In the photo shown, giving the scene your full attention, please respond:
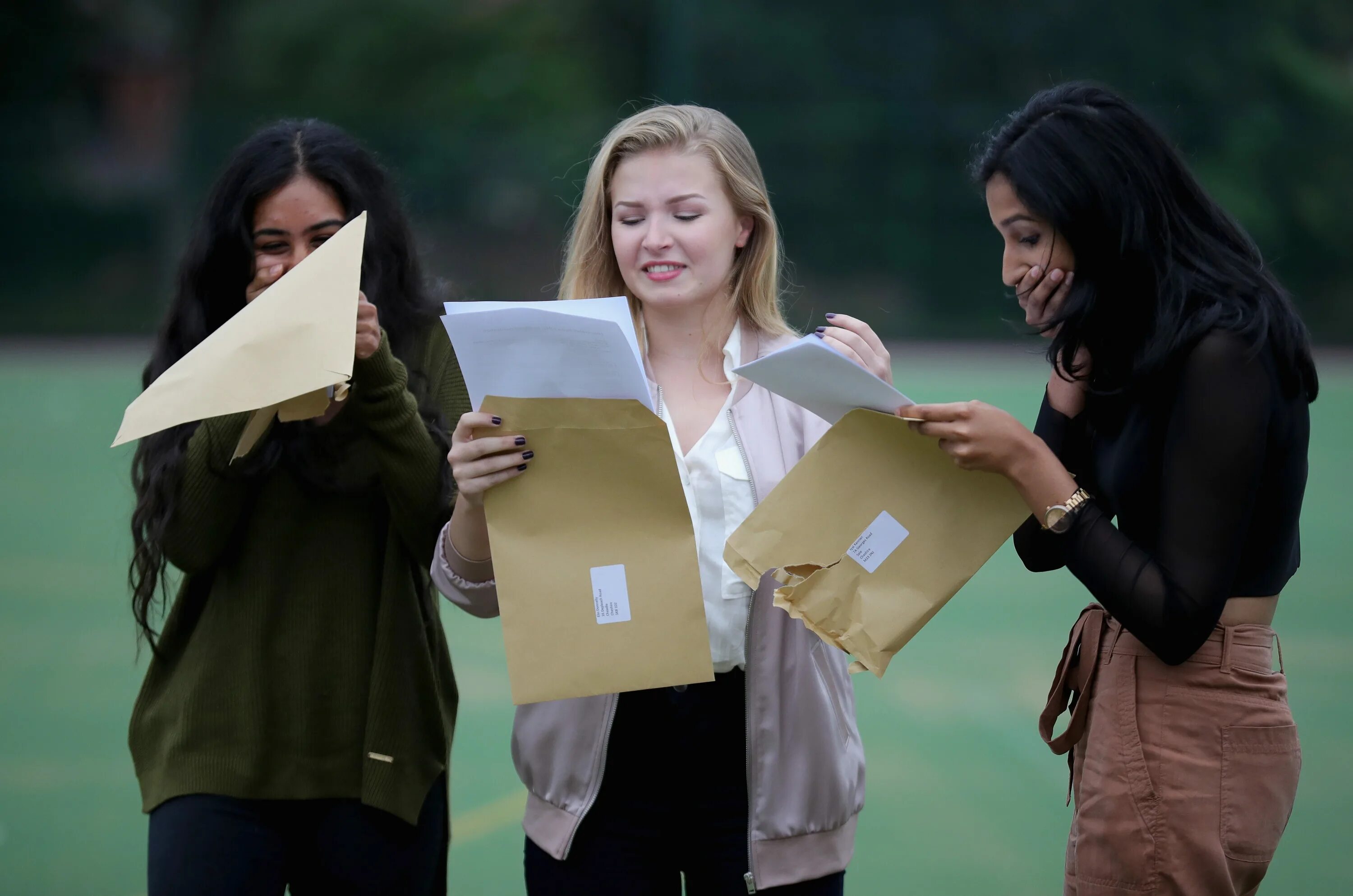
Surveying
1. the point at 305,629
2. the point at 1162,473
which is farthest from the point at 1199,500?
the point at 305,629

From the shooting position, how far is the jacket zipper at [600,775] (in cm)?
203

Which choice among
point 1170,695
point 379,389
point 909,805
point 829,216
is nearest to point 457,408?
point 379,389

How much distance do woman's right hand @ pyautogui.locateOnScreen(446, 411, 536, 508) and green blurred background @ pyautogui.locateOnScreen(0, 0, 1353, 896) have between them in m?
4.26

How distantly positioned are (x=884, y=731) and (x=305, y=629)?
2.71m

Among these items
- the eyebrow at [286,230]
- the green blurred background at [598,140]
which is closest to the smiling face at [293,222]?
the eyebrow at [286,230]

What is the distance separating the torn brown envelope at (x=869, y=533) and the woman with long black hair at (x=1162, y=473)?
76 millimetres

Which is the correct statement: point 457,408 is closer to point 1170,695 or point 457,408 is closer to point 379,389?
point 379,389

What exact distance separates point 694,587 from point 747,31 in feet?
42.8

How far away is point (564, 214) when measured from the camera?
14375 millimetres

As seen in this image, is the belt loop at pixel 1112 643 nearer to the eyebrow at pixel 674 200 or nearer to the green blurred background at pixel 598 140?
the eyebrow at pixel 674 200

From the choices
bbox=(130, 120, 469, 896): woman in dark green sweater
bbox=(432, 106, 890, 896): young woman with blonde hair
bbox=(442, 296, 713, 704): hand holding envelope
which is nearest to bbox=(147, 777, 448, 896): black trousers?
bbox=(130, 120, 469, 896): woman in dark green sweater

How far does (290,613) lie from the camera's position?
2180mm

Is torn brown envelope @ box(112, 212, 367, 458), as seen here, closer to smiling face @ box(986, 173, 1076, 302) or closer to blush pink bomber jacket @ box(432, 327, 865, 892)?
blush pink bomber jacket @ box(432, 327, 865, 892)

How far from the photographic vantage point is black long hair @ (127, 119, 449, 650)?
2.19 m
